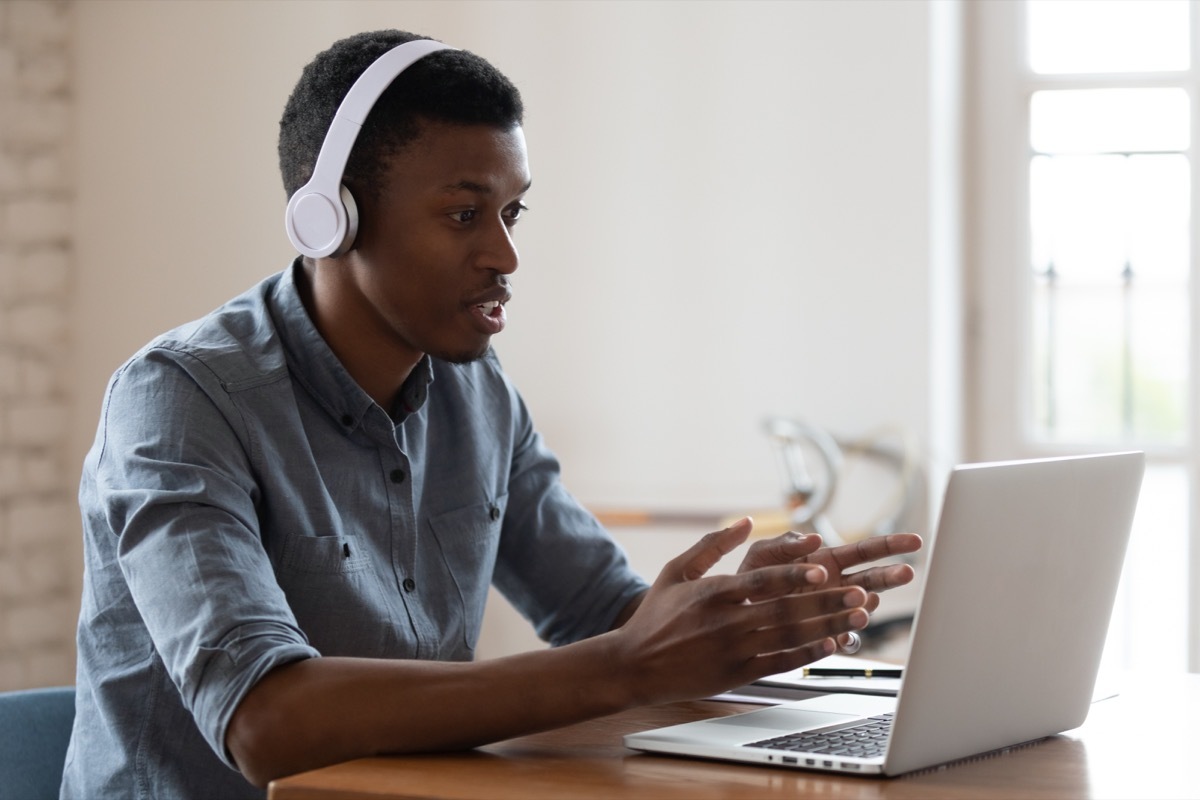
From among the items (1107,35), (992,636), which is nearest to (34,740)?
(992,636)

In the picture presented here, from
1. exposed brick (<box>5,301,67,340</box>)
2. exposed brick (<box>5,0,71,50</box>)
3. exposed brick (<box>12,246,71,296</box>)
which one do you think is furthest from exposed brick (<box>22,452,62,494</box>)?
exposed brick (<box>5,0,71,50</box>)

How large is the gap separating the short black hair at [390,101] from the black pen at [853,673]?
2.00 feet

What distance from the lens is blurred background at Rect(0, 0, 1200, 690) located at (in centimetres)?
294

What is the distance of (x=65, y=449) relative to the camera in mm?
3334

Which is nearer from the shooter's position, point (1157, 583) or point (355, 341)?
point (355, 341)

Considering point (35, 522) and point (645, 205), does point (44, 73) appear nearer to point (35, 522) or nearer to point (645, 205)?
point (35, 522)

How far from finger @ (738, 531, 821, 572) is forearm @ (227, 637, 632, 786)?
6.1 inches

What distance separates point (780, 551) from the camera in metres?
1.09

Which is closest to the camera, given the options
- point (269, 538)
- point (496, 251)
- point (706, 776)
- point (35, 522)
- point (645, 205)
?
point (706, 776)

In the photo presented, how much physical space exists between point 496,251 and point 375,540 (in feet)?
0.99

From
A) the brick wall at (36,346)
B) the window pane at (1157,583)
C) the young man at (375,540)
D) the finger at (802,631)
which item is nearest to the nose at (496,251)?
the young man at (375,540)

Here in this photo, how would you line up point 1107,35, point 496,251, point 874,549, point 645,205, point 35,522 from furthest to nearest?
point 35,522, point 645,205, point 1107,35, point 496,251, point 874,549

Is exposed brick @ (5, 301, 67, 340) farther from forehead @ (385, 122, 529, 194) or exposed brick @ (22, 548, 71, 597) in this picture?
forehead @ (385, 122, 529, 194)

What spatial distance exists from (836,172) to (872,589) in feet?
6.72
